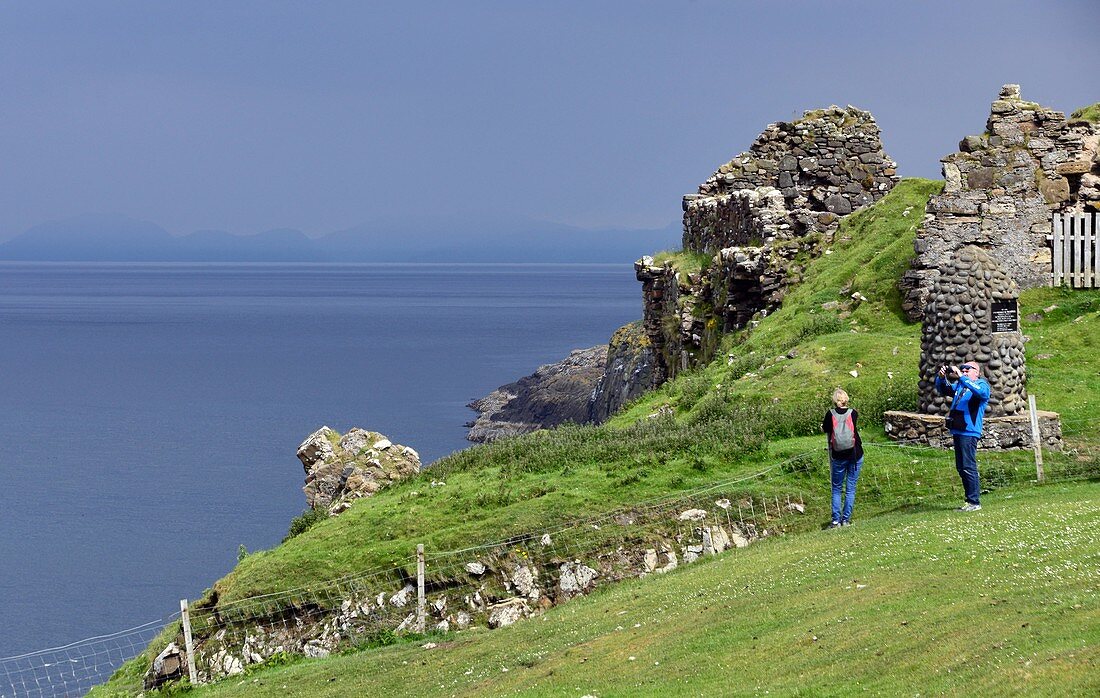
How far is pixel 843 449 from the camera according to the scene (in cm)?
2142

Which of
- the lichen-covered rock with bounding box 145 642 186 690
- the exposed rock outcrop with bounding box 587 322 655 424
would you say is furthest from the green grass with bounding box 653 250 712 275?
Result: the lichen-covered rock with bounding box 145 642 186 690

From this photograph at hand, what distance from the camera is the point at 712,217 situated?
52.5 metres

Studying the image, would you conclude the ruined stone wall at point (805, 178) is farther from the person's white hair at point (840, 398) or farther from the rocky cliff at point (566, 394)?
the person's white hair at point (840, 398)

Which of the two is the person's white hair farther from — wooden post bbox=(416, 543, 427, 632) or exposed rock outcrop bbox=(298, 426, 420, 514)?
exposed rock outcrop bbox=(298, 426, 420, 514)

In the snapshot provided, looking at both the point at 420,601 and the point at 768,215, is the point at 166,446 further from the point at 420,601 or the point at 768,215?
the point at 420,601

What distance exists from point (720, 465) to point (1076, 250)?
52.9 ft

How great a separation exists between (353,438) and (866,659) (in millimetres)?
23487

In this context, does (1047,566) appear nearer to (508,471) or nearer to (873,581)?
(873,581)

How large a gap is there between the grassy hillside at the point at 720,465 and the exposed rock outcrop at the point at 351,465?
3.28m

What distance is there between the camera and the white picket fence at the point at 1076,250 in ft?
118

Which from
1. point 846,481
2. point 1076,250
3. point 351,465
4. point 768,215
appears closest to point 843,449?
point 846,481

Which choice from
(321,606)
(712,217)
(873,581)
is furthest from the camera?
(712,217)

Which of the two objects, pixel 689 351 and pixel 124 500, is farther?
pixel 124 500

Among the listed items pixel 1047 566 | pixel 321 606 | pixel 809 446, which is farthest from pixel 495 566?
pixel 1047 566
